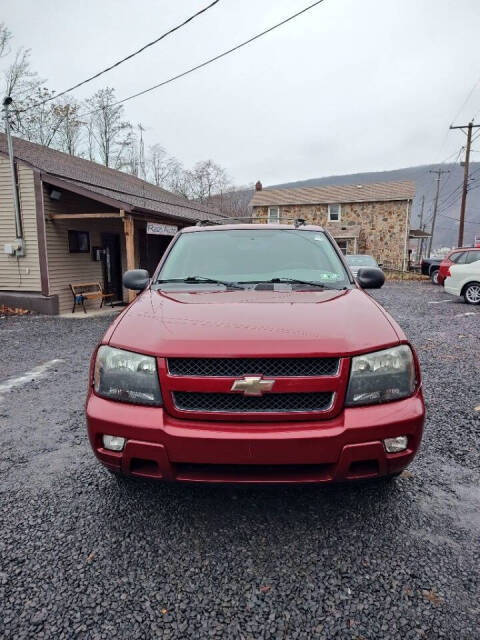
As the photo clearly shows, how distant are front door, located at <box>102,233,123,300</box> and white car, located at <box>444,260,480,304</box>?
11513 millimetres

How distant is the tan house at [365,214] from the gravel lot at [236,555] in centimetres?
2940

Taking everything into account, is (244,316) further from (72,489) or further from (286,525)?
(72,489)

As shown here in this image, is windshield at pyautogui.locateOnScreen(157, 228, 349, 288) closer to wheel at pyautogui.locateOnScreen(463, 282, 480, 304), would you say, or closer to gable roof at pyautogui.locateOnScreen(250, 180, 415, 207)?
wheel at pyautogui.locateOnScreen(463, 282, 480, 304)

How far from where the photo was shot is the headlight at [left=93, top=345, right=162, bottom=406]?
1.99 metres

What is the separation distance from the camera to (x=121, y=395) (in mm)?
2041

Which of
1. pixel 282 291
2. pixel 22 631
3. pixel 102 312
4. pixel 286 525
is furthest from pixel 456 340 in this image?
pixel 102 312

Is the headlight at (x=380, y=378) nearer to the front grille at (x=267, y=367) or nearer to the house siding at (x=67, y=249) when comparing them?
the front grille at (x=267, y=367)

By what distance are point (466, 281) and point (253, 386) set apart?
1334 centimetres

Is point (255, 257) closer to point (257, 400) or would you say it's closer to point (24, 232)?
point (257, 400)

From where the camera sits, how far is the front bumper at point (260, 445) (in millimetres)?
1855

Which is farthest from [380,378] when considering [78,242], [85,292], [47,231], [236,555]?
[78,242]

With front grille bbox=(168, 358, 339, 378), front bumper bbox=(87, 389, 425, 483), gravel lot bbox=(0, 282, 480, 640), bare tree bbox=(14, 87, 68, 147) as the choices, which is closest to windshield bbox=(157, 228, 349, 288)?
front grille bbox=(168, 358, 339, 378)

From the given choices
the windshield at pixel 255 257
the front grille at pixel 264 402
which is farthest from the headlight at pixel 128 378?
the windshield at pixel 255 257

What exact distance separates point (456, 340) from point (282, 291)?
599 cm
